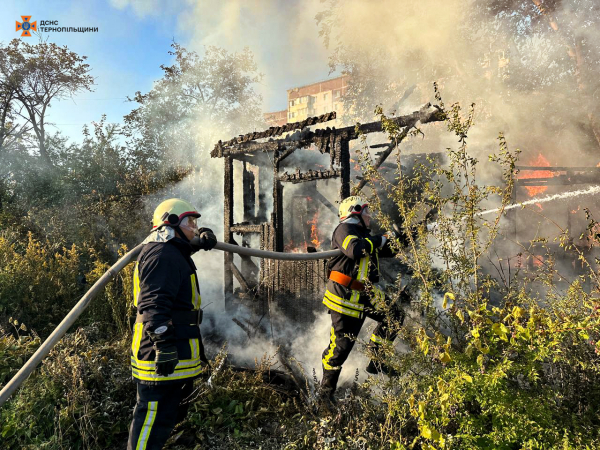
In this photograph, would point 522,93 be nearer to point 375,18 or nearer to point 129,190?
point 375,18

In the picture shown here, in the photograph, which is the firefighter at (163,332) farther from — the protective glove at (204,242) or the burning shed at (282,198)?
the burning shed at (282,198)

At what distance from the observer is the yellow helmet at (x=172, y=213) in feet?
10.3

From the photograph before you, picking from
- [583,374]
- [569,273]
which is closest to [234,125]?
[569,273]

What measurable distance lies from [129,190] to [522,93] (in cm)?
1269

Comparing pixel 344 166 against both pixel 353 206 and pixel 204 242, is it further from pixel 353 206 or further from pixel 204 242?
pixel 204 242

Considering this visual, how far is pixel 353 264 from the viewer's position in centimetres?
415

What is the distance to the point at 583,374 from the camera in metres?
2.38

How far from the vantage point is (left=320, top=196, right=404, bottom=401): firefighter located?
3959mm

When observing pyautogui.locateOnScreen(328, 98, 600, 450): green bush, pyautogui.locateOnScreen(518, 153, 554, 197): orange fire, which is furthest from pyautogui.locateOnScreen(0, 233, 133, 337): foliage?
pyautogui.locateOnScreen(518, 153, 554, 197): orange fire

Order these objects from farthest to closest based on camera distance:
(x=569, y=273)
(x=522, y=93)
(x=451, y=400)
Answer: (x=522, y=93), (x=569, y=273), (x=451, y=400)

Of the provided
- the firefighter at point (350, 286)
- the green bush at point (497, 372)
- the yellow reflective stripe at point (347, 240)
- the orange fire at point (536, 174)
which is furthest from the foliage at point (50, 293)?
the orange fire at point (536, 174)

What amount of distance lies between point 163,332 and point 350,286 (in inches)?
82.0

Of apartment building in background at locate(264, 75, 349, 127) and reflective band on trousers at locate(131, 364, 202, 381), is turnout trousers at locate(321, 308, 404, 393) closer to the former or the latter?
reflective band on trousers at locate(131, 364, 202, 381)

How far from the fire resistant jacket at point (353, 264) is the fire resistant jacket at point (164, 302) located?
164 cm
